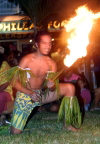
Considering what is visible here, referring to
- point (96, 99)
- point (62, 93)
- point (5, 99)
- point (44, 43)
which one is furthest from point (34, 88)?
point (96, 99)

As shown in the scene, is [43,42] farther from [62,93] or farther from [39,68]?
[62,93]

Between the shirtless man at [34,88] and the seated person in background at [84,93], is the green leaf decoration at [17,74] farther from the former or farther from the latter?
the seated person in background at [84,93]

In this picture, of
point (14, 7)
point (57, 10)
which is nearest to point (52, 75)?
point (57, 10)

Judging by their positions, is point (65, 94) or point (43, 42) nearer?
point (43, 42)

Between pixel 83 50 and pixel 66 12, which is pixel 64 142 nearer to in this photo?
pixel 83 50

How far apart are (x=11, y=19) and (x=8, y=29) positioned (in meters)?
0.61

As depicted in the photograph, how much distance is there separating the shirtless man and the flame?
1.42 ft

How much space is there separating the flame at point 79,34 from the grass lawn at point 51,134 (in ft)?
3.94

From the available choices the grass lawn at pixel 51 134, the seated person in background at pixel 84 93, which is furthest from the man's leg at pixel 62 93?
the seated person in background at pixel 84 93

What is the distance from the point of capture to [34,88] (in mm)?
5965

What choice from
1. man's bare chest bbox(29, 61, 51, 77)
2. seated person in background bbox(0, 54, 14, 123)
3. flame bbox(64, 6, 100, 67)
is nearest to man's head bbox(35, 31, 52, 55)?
man's bare chest bbox(29, 61, 51, 77)

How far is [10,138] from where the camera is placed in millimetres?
5488

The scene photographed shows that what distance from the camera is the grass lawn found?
5.25m

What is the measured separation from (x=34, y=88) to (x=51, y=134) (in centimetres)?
80
